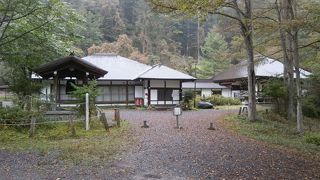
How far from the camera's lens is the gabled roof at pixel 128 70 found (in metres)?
30.4

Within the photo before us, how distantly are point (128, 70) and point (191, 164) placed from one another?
2528cm

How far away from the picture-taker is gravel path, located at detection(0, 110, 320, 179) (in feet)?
25.1

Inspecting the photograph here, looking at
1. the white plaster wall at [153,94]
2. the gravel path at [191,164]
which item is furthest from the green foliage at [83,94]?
the white plaster wall at [153,94]

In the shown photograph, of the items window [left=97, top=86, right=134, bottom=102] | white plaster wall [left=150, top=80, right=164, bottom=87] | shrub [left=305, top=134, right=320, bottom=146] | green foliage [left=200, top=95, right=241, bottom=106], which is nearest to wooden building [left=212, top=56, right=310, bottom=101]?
green foliage [left=200, top=95, right=241, bottom=106]

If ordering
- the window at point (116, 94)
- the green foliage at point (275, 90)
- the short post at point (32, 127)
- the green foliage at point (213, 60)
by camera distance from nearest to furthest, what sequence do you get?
the short post at point (32, 127), the green foliage at point (275, 90), the window at point (116, 94), the green foliage at point (213, 60)

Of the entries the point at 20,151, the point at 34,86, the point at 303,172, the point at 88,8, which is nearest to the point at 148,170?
the point at 303,172

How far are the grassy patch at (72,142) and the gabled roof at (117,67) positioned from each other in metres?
16.4

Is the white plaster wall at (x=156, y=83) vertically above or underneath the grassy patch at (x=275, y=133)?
above

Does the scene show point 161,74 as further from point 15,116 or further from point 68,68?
point 15,116

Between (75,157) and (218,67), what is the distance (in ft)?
137

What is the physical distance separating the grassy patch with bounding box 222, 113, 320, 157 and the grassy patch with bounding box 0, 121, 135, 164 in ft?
17.7

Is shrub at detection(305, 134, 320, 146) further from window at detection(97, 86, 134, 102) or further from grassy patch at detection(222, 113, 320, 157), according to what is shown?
window at detection(97, 86, 134, 102)

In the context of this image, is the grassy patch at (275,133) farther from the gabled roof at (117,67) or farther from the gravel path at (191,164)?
the gabled roof at (117,67)

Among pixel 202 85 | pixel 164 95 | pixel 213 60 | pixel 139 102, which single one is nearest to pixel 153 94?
pixel 164 95
